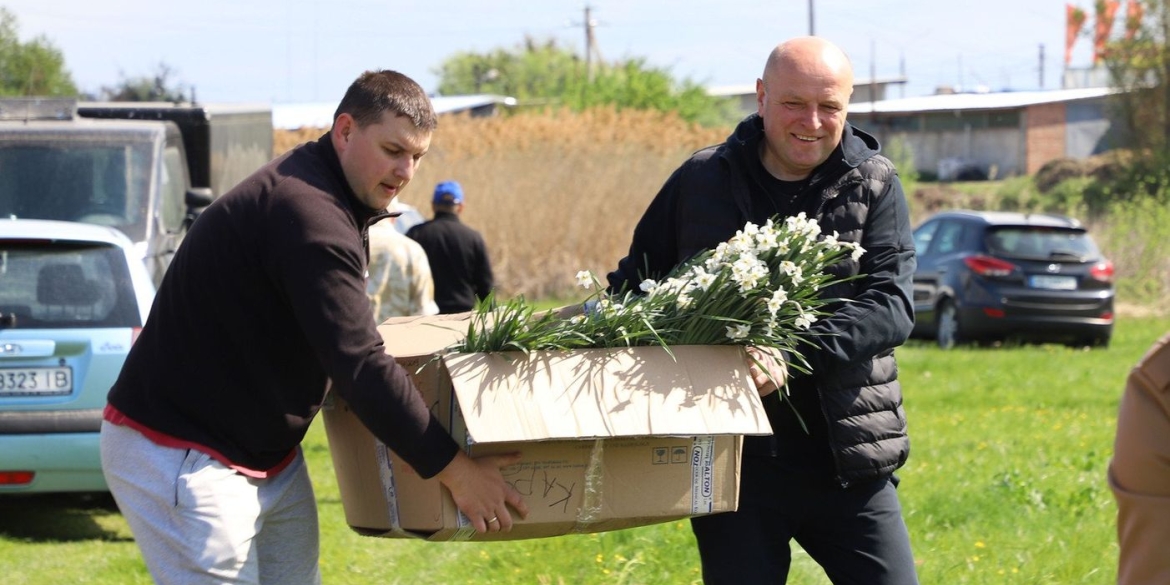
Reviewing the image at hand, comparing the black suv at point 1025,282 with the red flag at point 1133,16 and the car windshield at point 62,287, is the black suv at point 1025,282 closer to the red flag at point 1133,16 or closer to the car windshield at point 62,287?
the car windshield at point 62,287

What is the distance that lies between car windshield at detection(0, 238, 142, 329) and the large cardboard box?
4.11 metres

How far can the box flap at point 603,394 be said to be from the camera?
3271 millimetres

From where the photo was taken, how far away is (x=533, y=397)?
10.9ft

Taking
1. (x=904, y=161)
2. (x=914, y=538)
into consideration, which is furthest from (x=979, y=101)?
(x=914, y=538)

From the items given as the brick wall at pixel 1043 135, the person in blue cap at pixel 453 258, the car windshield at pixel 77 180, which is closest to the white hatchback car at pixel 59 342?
the car windshield at pixel 77 180

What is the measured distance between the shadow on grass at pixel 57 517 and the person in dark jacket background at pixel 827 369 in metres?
4.85

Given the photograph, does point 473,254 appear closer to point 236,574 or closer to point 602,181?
point 236,574

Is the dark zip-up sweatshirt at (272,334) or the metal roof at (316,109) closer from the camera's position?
Result: the dark zip-up sweatshirt at (272,334)

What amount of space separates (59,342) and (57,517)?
159 cm

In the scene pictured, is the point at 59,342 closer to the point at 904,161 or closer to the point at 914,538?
the point at 914,538

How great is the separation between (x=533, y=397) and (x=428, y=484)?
34 centimetres

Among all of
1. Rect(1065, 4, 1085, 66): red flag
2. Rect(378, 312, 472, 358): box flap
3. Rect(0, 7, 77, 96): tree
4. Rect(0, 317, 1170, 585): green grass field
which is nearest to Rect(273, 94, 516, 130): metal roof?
Rect(0, 7, 77, 96): tree

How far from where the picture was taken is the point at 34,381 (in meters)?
7.04

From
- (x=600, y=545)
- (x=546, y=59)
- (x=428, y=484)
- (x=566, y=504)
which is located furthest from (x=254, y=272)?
(x=546, y=59)
